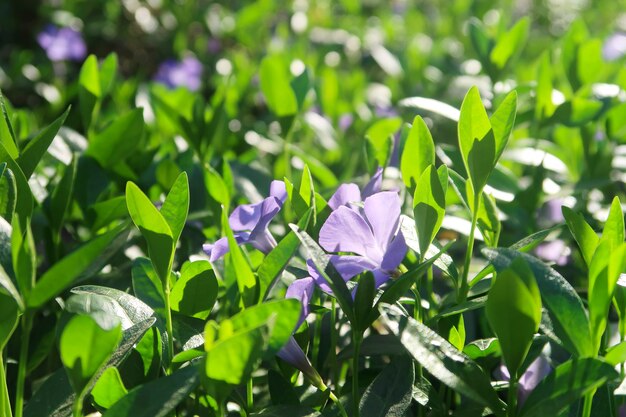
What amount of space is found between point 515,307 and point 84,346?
1.30 ft

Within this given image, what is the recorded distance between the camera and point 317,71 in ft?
8.64

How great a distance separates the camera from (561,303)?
0.82m

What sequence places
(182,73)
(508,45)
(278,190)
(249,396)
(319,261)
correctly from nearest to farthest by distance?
(319,261), (249,396), (278,190), (508,45), (182,73)

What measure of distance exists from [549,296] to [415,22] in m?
2.79

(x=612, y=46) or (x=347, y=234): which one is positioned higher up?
(x=347, y=234)

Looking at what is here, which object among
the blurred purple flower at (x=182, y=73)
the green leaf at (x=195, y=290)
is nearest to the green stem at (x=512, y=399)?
the green leaf at (x=195, y=290)

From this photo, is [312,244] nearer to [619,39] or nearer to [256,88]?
[256,88]

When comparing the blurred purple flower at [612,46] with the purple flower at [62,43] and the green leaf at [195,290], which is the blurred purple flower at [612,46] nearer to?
the purple flower at [62,43]

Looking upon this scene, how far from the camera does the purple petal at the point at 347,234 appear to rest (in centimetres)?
91

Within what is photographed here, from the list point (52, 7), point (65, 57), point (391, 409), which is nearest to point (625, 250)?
point (391, 409)

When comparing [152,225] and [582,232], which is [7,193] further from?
[582,232]

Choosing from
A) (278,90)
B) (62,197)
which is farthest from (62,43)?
(62,197)

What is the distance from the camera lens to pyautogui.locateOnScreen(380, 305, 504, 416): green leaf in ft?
2.64

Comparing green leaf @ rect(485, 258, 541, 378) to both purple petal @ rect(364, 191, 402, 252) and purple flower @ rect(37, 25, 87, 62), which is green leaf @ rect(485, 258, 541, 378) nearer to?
purple petal @ rect(364, 191, 402, 252)
